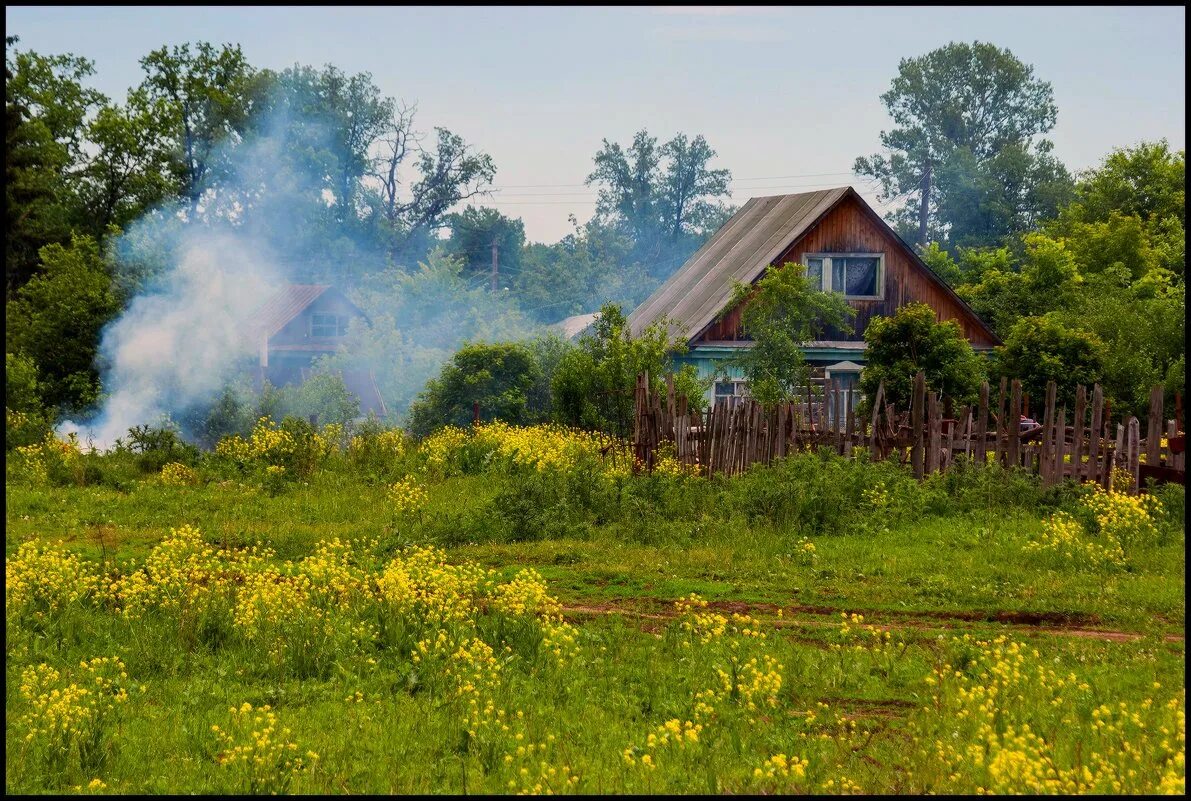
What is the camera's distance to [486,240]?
68.8m

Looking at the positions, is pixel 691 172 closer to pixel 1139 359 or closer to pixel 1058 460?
pixel 1139 359

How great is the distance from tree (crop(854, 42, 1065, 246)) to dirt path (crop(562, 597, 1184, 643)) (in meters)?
50.8

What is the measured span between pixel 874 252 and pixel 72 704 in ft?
86.6

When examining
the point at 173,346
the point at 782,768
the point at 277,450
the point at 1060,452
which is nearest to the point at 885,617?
the point at 782,768

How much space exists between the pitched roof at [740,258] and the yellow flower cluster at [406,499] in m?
11.5

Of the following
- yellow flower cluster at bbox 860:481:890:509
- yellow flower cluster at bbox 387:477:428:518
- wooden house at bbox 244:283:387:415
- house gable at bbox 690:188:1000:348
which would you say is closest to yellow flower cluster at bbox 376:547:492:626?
yellow flower cluster at bbox 387:477:428:518

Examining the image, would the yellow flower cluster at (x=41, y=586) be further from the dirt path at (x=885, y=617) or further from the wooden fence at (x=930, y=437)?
the wooden fence at (x=930, y=437)

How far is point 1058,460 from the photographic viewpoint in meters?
16.8

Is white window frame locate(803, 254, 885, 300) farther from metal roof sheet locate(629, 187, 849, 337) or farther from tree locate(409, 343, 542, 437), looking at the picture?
tree locate(409, 343, 542, 437)

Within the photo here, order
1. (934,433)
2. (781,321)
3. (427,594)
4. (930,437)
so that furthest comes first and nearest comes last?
(781,321) → (930,437) → (934,433) → (427,594)

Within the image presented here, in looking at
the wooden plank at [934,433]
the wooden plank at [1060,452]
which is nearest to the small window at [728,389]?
the wooden plank at [934,433]

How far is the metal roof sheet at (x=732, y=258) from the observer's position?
103 feet

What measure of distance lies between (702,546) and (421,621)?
209 inches

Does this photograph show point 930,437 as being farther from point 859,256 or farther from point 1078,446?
point 859,256
